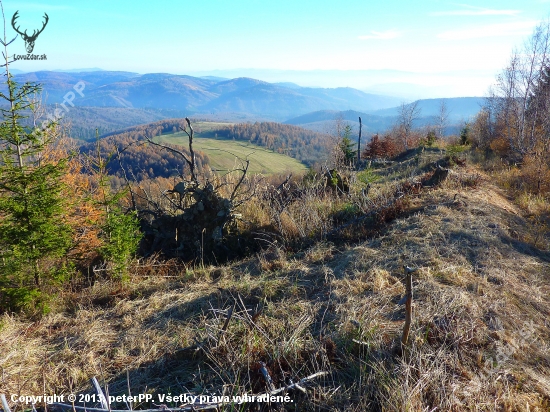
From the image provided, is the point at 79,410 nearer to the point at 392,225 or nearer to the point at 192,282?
the point at 192,282

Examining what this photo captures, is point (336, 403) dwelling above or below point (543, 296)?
below

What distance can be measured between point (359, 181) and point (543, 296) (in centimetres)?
507

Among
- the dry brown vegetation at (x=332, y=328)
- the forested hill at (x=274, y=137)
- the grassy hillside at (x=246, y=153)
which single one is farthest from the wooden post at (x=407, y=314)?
the forested hill at (x=274, y=137)

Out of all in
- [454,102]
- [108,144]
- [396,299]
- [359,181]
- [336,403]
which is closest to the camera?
[336,403]

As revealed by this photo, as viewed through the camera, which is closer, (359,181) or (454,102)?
(359,181)

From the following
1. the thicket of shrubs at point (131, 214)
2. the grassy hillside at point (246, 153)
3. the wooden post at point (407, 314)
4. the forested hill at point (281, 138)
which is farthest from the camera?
the forested hill at point (281, 138)

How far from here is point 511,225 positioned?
5355mm

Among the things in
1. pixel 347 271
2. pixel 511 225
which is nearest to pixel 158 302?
pixel 347 271

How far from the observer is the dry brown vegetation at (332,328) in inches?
83.2

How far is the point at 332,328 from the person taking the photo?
2.72 meters

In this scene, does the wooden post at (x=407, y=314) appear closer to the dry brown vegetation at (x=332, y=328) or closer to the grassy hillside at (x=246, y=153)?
the dry brown vegetation at (x=332, y=328)

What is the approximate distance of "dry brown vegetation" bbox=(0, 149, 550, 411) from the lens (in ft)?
6.93

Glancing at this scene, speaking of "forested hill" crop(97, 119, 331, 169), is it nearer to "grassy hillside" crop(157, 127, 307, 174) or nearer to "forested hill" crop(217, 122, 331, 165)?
"forested hill" crop(217, 122, 331, 165)

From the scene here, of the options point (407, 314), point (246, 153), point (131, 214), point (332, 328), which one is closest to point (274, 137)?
point (246, 153)
